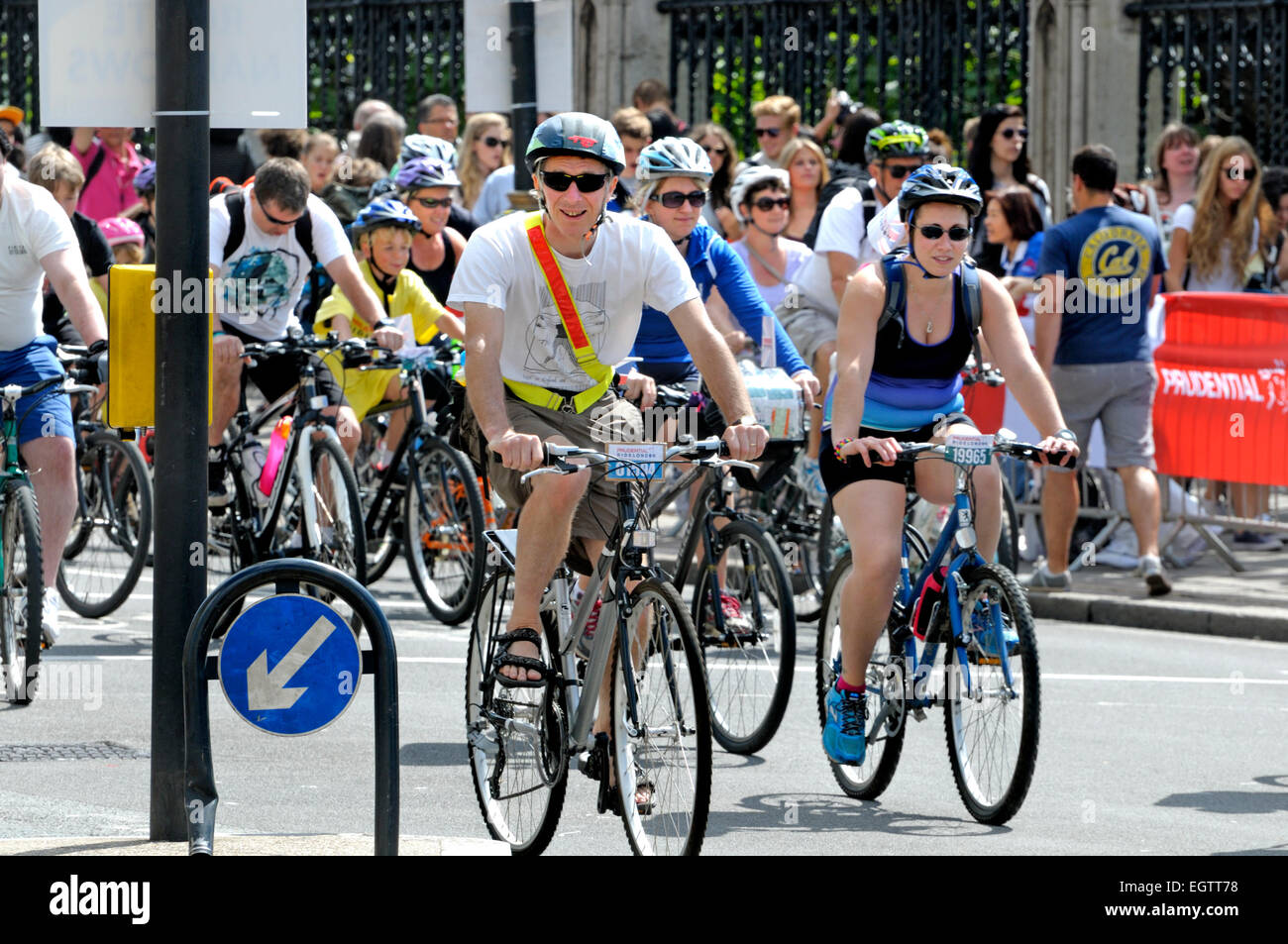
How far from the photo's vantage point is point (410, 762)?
767 centimetres

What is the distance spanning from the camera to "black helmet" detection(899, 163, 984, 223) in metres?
7.03

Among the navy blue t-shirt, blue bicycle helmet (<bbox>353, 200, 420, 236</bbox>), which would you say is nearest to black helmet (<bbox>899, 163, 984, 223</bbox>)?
blue bicycle helmet (<bbox>353, 200, 420, 236</bbox>)

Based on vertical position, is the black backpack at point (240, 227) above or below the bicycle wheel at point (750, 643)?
above

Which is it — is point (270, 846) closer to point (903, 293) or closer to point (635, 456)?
point (635, 456)

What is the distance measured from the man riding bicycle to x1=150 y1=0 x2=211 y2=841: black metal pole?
0.75 metres

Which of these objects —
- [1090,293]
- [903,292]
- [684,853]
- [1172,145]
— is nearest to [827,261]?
[1090,293]

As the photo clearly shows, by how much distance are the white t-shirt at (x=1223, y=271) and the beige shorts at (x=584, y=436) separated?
7.90 m

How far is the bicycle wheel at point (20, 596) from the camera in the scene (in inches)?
326

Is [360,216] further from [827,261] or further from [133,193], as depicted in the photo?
[133,193]

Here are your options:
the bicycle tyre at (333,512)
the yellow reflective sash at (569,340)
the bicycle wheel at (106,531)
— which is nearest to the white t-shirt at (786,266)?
the bicycle tyre at (333,512)

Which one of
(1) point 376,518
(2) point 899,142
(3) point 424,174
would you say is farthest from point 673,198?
(3) point 424,174

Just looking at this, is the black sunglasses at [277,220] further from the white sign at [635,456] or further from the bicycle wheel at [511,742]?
the white sign at [635,456]

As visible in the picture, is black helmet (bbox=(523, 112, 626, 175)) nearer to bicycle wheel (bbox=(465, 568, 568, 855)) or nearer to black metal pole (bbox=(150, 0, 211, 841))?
black metal pole (bbox=(150, 0, 211, 841))

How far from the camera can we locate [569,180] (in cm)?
614
